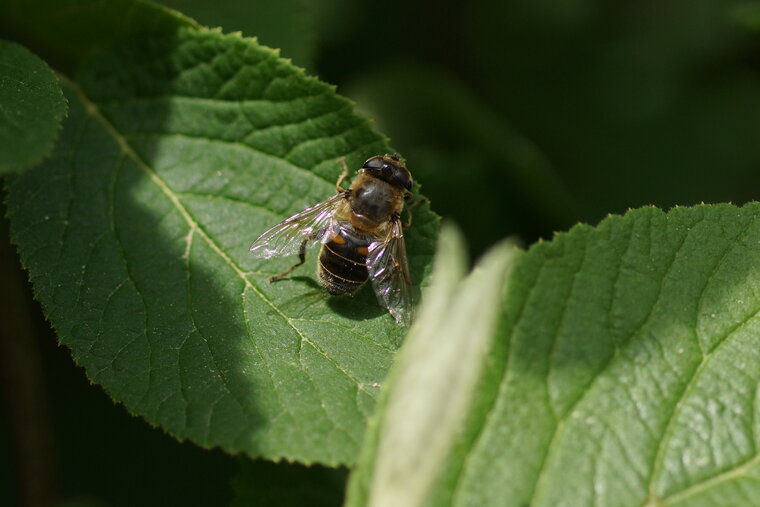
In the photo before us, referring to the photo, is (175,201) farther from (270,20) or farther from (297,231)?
(270,20)

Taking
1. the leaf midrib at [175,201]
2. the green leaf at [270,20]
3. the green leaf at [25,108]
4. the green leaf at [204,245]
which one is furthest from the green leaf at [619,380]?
the green leaf at [270,20]

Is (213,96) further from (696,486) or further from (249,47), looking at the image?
(696,486)

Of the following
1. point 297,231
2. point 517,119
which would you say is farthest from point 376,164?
point 517,119

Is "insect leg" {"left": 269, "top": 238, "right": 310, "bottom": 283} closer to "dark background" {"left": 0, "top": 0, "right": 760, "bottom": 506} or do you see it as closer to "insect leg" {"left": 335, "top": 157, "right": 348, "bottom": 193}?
"insect leg" {"left": 335, "top": 157, "right": 348, "bottom": 193}

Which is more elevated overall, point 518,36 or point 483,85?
point 518,36

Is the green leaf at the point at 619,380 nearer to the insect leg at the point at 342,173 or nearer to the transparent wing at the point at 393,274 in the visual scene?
the transparent wing at the point at 393,274

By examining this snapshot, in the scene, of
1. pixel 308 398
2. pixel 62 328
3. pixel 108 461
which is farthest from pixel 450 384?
pixel 108 461

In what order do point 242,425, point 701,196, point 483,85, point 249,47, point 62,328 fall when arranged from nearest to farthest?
point 242,425 < point 62,328 < point 249,47 < point 701,196 < point 483,85
